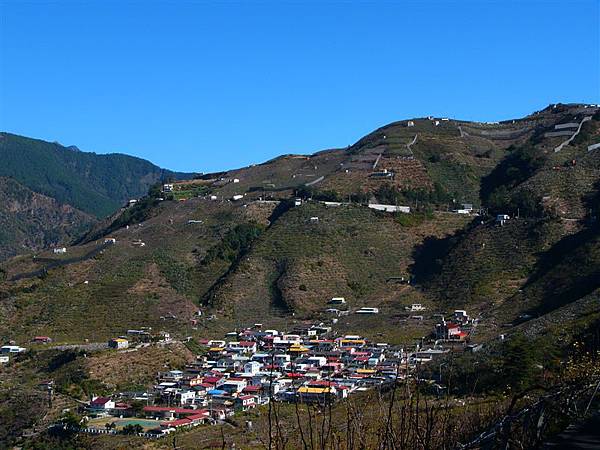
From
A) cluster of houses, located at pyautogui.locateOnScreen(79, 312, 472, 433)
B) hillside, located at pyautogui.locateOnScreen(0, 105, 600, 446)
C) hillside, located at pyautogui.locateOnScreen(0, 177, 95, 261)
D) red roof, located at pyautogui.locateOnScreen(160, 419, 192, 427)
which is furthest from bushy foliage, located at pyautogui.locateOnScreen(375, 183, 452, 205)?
hillside, located at pyautogui.locateOnScreen(0, 177, 95, 261)

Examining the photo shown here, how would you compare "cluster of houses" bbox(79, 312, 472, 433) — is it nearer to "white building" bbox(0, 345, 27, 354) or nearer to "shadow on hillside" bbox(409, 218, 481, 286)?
"white building" bbox(0, 345, 27, 354)

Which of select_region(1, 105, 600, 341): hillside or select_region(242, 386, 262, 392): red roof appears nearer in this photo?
select_region(242, 386, 262, 392): red roof

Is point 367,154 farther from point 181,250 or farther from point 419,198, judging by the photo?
point 181,250

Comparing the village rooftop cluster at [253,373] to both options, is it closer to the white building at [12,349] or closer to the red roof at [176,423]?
the red roof at [176,423]

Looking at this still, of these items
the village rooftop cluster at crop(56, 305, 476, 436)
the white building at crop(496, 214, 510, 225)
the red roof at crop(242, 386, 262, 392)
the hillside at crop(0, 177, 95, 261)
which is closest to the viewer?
the village rooftop cluster at crop(56, 305, 476, 436)

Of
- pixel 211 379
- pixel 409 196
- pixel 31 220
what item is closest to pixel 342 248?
pixel 409 196

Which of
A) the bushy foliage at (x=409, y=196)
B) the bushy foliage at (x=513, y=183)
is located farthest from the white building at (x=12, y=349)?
the bushy foliage at (x=513, y=183)

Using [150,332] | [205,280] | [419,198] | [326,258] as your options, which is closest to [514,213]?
[419,198]
